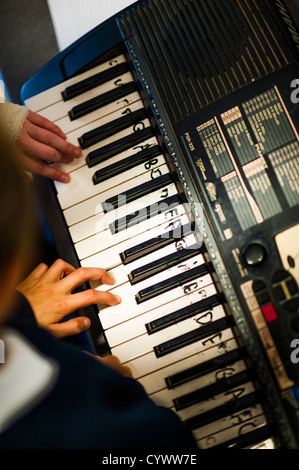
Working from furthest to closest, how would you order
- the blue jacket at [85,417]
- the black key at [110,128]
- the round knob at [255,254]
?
the black key at [110,128] < the round knob at [255,254] < the blue jacket at [85,417]

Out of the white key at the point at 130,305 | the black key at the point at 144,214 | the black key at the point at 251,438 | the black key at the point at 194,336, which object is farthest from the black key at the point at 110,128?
the black key at the point at 251,438

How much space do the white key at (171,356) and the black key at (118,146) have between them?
82 centimetres

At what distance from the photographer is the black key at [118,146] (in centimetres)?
151

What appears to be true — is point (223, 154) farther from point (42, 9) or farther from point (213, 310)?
point (42, 9)

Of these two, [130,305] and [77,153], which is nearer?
[130,305]

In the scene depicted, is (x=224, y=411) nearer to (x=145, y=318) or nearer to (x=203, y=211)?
(x=145, y=318)

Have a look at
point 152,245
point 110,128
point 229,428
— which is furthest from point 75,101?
point 229,428

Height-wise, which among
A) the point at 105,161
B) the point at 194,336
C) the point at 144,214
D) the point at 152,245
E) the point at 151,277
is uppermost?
the point at 105,161

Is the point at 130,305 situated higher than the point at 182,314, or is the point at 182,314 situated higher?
the point at 130,305

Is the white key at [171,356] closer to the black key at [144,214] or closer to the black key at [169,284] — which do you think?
the black key at [169,284]

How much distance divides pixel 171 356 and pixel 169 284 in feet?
0.89

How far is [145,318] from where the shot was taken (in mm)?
1427

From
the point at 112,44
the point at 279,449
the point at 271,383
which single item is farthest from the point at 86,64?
the point at 279,449

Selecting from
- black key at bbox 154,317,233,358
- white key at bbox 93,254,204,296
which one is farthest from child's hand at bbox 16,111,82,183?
black key at bbox 154,317,233,358
